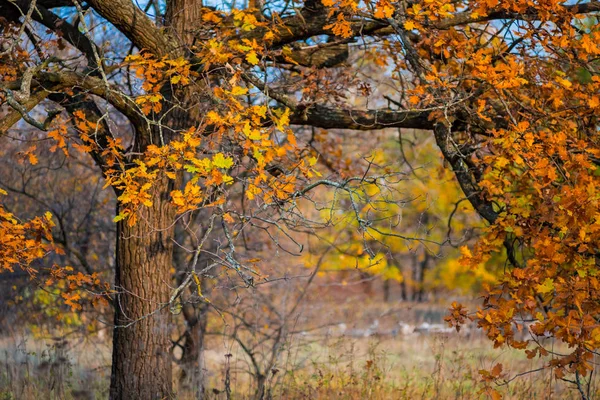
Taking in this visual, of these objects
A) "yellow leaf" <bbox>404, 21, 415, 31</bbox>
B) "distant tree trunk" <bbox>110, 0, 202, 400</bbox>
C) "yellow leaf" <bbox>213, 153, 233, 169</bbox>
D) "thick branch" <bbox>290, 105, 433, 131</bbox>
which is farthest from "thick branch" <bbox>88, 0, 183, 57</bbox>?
"yellow leaf" <bbox>404, 21, 415, 31</bbox>

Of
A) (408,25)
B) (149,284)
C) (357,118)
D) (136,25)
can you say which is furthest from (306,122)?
(149,284)

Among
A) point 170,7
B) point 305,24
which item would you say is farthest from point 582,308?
point 170,7

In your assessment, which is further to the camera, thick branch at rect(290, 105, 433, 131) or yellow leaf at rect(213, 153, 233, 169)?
thick branch at rect(290, 105, 433, 131)

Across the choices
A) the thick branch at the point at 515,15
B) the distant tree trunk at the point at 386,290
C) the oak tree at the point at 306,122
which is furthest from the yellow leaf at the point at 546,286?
the distant tree trunk at the point at 386,290

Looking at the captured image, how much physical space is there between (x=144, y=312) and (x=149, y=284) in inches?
9.6

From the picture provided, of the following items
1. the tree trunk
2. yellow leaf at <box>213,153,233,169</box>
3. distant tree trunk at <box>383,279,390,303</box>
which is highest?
yellow leaf at <box>213,153,233,169</box>

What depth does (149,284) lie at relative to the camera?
615cm

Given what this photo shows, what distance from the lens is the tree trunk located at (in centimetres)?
607

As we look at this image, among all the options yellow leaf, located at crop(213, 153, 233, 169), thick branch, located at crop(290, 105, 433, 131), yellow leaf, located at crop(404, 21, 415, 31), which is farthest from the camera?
thick branch, located at crop(290, 105, 433, 131)

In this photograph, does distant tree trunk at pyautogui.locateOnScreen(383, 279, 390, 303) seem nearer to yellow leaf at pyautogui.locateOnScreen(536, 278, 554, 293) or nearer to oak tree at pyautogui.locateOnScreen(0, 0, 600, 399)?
oak tree at pyautogui.locateOnScreen(0, 0, 600, 399)

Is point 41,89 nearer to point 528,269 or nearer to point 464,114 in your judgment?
point 464,114

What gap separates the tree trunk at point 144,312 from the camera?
239 inches

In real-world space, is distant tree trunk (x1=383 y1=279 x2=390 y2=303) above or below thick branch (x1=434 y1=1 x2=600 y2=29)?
below

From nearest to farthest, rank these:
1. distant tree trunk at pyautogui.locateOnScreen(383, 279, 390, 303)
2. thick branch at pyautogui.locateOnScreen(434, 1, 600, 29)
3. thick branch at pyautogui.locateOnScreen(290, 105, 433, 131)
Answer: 1. thick branch at pyautogui.locateOnScreen(434, 1, 600, 29)
2. thick branch at pyautogui.locateOnScreen(290, 105, 433, 131)
3. distant tree trunk at pyautogui.locateOnScreen(383, 279, 390, 303)
